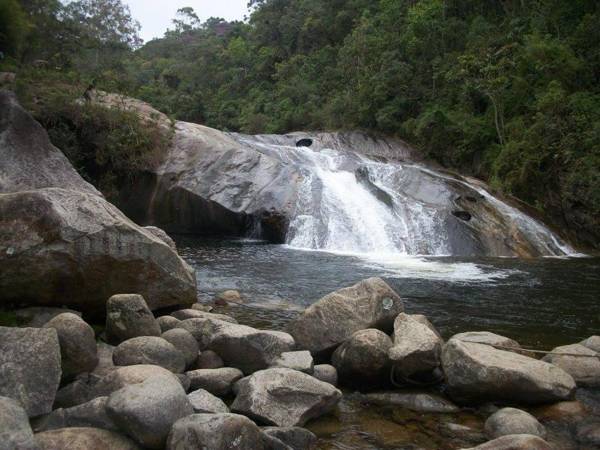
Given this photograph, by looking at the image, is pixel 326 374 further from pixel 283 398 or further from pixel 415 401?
pixel 283 398

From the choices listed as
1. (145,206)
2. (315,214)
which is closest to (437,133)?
(315,214)

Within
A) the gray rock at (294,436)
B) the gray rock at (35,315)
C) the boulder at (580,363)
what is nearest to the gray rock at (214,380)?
the gray rock at (294,436)

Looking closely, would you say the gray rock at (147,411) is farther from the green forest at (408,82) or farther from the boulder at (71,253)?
the green forest at (408,82)

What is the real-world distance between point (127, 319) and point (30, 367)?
1779 millimetres

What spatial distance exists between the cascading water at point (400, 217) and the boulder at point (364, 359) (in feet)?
34.2

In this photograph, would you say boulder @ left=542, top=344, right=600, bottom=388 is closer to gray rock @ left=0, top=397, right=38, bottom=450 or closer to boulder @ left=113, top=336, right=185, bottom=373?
boulder @ left=113, top=336, right=185, bottom=373

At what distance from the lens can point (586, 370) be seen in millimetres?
6340

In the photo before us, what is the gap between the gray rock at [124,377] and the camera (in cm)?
484

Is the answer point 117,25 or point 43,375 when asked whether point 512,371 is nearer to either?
point 43,375

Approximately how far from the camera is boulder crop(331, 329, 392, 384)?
627cm

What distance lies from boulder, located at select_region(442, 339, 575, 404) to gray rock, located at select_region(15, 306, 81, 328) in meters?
4.56

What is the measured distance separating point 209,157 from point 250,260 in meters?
7.16

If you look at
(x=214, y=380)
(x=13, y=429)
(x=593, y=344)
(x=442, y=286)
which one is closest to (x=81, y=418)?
(x=13, y=429)

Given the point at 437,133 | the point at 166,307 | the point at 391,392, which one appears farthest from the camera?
the point at 437,133
